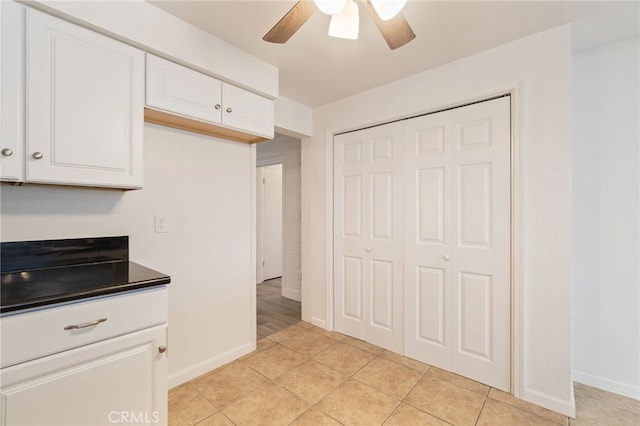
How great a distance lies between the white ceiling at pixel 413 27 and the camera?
1.57m

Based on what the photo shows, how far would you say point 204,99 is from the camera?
1.83m

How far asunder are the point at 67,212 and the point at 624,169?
11.3ft

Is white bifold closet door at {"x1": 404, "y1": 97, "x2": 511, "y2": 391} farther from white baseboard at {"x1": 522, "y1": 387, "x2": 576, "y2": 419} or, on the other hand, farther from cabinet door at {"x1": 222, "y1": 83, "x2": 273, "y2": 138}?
cabinet door at {"x1": 222, "y1": 83, "x2": 273, "y2": 138}

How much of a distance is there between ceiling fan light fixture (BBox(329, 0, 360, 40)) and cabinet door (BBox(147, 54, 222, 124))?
905mm

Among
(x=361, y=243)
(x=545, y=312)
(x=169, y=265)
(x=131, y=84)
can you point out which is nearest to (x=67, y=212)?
(x=169, y=265)

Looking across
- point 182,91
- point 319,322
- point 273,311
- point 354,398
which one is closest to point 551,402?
point 354,398

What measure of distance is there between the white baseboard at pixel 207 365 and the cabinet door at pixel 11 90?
153 centimetres

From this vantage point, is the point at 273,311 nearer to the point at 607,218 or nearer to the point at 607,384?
the point at 607,384

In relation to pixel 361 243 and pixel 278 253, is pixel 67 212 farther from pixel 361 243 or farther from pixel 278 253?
pixel 278 253

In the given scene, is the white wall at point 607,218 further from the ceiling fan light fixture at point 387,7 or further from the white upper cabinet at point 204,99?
the white upper cabinet at point 204,99

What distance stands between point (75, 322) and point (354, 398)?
161 cm

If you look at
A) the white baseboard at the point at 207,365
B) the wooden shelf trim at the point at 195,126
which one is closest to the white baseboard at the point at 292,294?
the white baseboard at the point at 207,365

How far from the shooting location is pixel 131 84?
1.51 metres

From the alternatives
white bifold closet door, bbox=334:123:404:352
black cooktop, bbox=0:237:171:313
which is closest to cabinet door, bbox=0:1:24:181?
black cooktop, bbox=0:237:171:313
